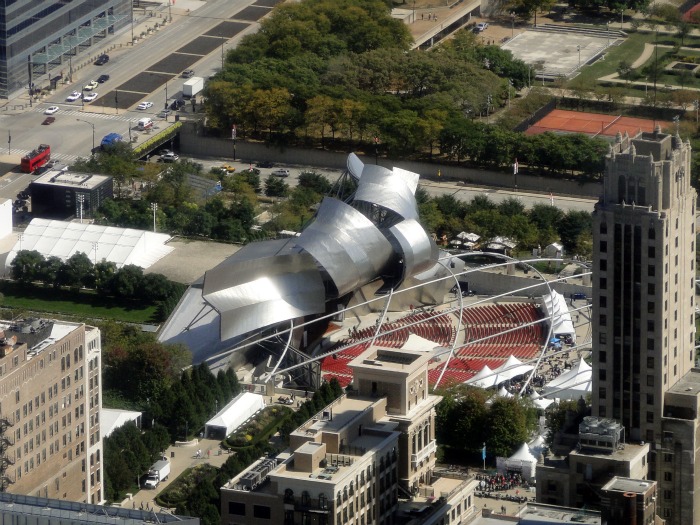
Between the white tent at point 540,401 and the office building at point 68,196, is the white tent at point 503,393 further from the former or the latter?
the office building at point 68,196

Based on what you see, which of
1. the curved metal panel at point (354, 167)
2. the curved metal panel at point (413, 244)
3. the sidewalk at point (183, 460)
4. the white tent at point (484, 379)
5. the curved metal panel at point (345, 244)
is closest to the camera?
the sidewalk at point (183, 460)

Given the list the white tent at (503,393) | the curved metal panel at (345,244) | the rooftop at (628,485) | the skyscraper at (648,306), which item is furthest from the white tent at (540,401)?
the rooftop at (628,485)

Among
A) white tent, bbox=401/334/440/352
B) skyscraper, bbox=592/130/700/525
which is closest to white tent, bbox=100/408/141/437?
white tent, bbox=401/334/440/352

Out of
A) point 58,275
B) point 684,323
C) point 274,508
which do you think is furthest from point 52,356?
point 58,275

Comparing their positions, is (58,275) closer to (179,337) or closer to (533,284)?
(179,337)

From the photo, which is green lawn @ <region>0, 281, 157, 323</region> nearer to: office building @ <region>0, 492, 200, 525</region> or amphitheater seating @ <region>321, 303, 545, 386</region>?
amphitheater seating @ <region>321, 303, 545, 386</region>

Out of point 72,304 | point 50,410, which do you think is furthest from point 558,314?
point 50,410
